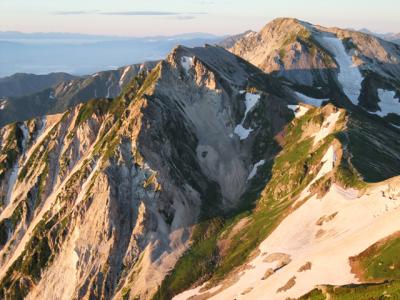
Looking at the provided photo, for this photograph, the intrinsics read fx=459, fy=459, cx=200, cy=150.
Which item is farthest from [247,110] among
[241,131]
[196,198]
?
[196,198]

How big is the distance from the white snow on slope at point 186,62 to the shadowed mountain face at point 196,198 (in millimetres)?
711

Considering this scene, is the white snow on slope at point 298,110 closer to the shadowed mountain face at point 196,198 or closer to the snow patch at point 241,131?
the shadowed mountain face at point 196,198

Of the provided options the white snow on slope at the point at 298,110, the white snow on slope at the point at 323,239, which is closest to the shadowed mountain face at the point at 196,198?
the white snow on slope at the point at 323,239

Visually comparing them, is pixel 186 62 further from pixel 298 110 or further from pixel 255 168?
pixel 255 168

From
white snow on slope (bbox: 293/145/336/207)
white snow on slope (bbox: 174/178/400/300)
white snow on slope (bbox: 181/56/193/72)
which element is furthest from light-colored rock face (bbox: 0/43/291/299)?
white snow on slope (bbox: 293/145/336/207)

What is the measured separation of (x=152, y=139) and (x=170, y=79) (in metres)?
37.4

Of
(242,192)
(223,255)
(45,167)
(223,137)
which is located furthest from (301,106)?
(45,167)

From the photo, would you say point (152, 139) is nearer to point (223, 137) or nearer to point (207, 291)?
point (223, 137)

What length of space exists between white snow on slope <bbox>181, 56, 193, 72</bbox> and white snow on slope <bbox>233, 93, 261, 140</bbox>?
87.7ft

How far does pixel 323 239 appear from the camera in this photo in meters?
98.6

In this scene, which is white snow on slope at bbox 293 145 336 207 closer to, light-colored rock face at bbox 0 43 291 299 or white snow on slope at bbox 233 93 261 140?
light-colored rock face at bbox 0 43 291 299

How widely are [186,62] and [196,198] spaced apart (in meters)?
67.4

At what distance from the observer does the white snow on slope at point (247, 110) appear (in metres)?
166

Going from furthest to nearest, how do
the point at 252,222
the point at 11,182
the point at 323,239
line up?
the point at 11,182 → the point at 252,222 → the point at 323,239
